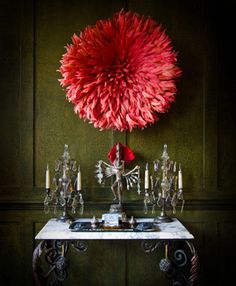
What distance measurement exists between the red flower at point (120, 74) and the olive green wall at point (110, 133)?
193 mm

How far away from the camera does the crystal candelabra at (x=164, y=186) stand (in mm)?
2771

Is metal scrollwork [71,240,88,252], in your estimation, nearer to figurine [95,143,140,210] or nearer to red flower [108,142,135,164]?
figurine [95,143,140,210]

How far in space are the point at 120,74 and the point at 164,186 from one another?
35.9 inches

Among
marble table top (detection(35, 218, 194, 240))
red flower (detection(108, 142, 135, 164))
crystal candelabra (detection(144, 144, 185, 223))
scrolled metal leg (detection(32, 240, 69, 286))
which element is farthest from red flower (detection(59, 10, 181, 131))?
scrolled metal leg (detection(32, 240, 69, 286))

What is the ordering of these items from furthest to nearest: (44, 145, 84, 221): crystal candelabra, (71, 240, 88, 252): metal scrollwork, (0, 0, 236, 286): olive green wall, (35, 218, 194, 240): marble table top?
(0, 0, 236, 286): olive green wall → (44, 145, 84, 221): crystal candelabra → (71, 240, 88, 252): metal scrollwork → (35, 218, 194, 240): marble table top

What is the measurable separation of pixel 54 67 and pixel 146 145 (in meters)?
0.98

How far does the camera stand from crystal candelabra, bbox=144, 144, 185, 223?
277 cm

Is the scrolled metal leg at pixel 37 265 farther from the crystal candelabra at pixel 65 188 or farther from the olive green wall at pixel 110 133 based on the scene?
the olive green wall at pixel 110 133

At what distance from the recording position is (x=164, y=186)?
9.07 feet

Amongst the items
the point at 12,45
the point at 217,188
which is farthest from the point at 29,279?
the point at 12,45

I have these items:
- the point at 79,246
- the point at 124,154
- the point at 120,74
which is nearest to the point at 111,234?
the point at 79,246

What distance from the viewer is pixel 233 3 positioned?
9.84ft

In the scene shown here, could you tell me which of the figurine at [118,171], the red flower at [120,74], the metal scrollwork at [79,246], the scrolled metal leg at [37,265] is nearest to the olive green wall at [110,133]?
the figurine at [118,171]

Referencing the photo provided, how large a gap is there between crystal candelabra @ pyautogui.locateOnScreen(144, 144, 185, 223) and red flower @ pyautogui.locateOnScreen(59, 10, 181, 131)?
1.20 ft
